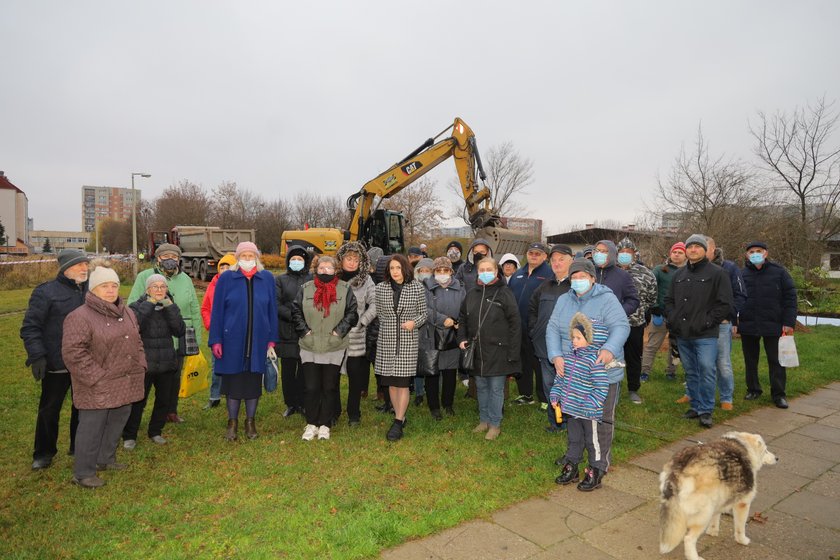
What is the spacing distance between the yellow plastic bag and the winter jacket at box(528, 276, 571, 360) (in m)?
3.69

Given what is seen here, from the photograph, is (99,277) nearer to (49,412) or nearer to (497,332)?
(49,412)

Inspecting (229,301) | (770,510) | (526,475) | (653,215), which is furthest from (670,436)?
(653,215)

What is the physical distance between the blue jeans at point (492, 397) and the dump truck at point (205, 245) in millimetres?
22676

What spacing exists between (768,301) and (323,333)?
541 centimetres

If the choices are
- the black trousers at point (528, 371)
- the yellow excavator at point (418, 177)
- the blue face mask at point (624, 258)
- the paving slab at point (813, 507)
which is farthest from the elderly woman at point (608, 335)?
the yellow excavator at point (418, 177)

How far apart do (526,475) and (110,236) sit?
7372 cm

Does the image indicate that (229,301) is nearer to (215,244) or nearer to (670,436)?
(670,436)

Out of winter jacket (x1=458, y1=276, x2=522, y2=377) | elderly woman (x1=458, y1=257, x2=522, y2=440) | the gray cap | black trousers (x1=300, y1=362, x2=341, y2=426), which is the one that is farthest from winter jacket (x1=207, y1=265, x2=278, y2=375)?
the gray cap

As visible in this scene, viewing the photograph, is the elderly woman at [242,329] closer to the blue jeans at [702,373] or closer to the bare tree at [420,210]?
the blue jeans at [702,373]

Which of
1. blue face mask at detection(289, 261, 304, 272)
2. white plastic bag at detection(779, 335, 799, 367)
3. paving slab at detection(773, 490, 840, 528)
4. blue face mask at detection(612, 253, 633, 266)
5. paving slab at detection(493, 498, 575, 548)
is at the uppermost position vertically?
blue face mask at detection(612, 253, 633, 266)

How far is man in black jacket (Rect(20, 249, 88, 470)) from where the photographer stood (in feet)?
13.8

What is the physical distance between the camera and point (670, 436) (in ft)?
17.0

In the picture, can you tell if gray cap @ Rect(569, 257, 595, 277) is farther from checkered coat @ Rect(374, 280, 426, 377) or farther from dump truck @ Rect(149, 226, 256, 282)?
dump truck @ Rect(149, 226, 256, 282)

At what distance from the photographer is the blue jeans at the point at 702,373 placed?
18.2ft
